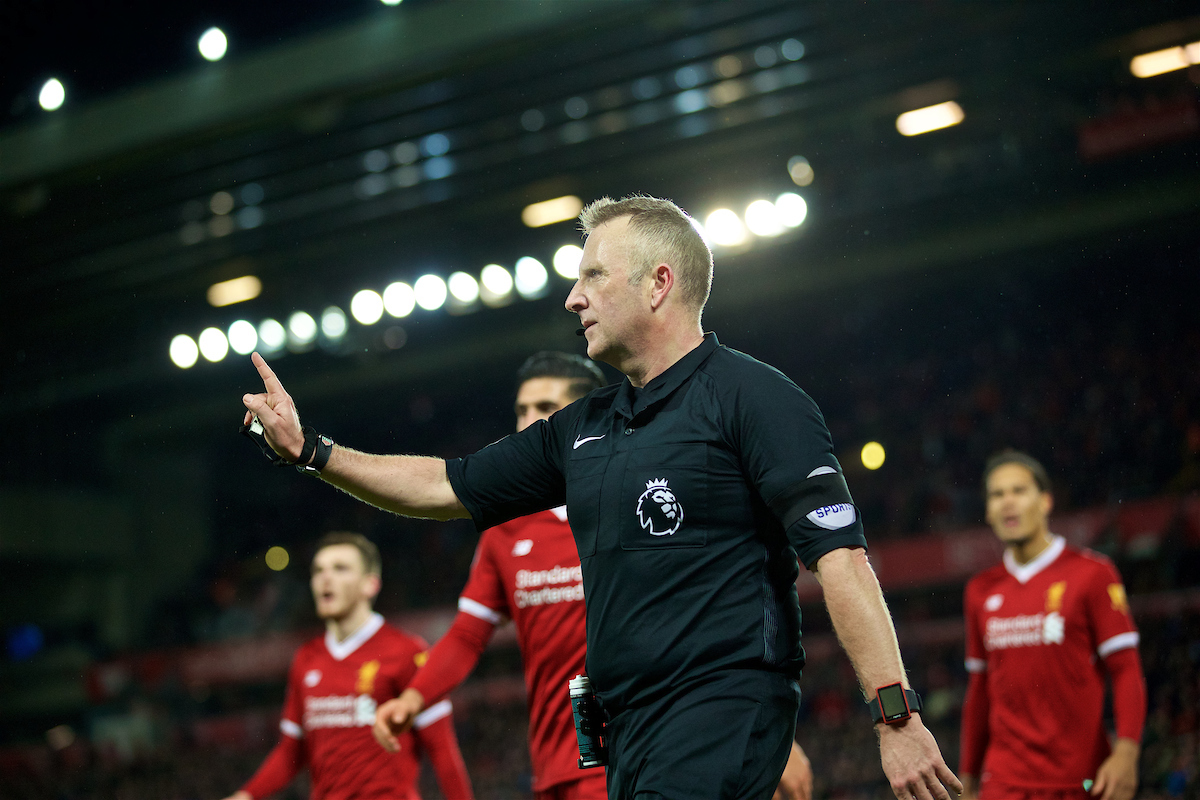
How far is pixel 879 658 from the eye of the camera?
2.22 m

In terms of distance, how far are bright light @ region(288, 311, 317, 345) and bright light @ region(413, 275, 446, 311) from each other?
1884mm

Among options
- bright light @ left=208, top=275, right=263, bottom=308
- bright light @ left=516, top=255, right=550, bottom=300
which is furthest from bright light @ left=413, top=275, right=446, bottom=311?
bright light @ left=208, top=275, right=263, bottom=308

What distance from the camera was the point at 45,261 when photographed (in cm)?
1630

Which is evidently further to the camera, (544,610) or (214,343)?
(214,343)

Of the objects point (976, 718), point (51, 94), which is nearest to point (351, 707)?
point (976, 718)

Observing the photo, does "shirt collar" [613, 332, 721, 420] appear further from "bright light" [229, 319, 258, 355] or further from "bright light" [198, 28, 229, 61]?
"bright light" [229, 319, 258, 355]

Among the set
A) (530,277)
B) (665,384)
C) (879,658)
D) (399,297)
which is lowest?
(879,658)

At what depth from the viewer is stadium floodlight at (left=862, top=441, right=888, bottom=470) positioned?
51.3 ft

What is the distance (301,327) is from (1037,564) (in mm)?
14919

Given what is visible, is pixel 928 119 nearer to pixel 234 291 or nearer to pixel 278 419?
pixel 234 291

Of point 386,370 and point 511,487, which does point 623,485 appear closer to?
point 511,487

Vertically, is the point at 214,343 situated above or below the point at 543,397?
above

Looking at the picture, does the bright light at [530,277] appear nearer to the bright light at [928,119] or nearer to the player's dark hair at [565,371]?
the bright light at [928,119]

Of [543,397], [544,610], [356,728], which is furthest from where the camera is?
[356,728]
